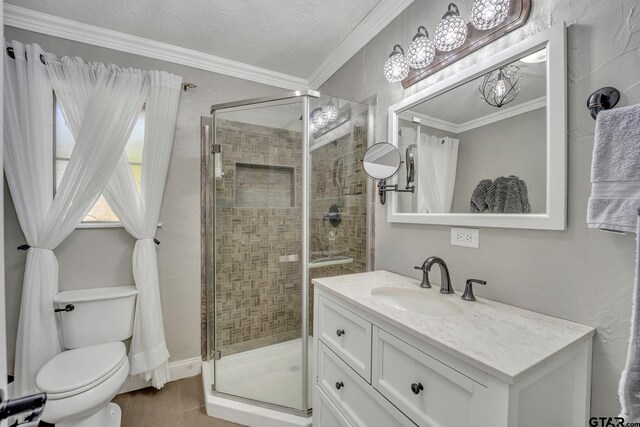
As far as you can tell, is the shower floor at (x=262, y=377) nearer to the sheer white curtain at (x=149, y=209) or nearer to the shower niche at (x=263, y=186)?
the sheer white curtain at (x=149, y=209)

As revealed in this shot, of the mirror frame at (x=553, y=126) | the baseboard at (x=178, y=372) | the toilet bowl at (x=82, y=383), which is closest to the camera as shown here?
the mirror frame at (x=553, y=126)

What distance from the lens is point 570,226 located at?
90cm

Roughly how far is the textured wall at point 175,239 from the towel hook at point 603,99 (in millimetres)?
2328

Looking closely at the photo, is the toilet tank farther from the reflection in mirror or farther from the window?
the reflection in mirror

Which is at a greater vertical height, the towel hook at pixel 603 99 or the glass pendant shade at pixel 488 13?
the glass pendant shade at pixel 488 13

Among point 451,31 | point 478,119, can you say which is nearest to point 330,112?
point 451,31

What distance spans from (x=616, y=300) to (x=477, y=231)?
46cm

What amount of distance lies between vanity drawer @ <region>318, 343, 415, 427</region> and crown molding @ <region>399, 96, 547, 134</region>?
1192mm

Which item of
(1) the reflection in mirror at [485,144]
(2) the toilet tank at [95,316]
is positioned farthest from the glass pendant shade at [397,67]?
(2) the toilet tank at [95,316]

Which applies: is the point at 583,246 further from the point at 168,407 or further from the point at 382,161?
the point at 168,407

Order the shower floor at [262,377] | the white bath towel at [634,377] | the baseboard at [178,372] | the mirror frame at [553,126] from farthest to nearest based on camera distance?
1. the baseboard at [178,372]
2. the shower floor at [262,377]
3. the mirror frame at [553,126]
4. the white bath towel at [634,377]

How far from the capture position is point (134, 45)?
1995 mm

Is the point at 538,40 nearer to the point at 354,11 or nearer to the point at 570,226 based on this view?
the point at 570,226

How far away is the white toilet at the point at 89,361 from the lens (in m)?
1.31
